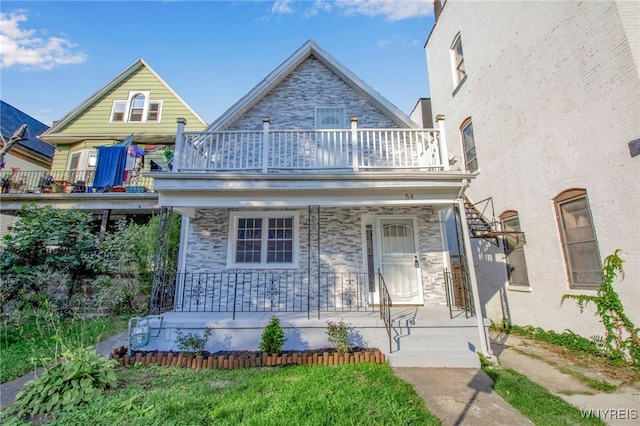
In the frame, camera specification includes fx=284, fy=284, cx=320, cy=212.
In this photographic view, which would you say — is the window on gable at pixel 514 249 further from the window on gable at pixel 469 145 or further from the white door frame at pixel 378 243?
the white door frame at pixel 378 243

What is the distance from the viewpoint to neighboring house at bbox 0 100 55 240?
11727mm

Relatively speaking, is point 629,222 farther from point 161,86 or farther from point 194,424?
point 161,86

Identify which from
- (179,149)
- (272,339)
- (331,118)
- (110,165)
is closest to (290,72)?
(331,118)

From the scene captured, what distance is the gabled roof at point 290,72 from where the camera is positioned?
777cm


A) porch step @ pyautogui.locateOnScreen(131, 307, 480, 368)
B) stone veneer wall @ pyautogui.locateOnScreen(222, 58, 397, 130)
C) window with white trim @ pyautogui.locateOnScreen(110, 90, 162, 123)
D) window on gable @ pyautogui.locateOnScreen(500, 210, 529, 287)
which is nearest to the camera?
porch step @ pyautogui.locateOnScreen(131, 307, 480, 368)

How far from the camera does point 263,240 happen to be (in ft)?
23.8

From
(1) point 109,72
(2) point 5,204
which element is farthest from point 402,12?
(2) point 5,204

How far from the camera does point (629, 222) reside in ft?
16.2

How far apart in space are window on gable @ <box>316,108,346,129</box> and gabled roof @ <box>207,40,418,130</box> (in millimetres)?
879

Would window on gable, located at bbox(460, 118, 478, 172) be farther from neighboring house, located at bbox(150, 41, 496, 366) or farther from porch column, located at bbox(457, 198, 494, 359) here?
porch column, located at bbox(457, 198, 494, 359)

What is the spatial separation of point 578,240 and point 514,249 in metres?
1.78

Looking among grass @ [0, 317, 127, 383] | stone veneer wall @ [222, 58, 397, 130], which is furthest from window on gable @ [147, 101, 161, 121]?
grass @ [0, 317, 127, 383]

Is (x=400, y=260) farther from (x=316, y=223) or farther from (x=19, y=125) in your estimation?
(x=19, y=125)

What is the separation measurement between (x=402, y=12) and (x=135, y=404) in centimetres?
1225
